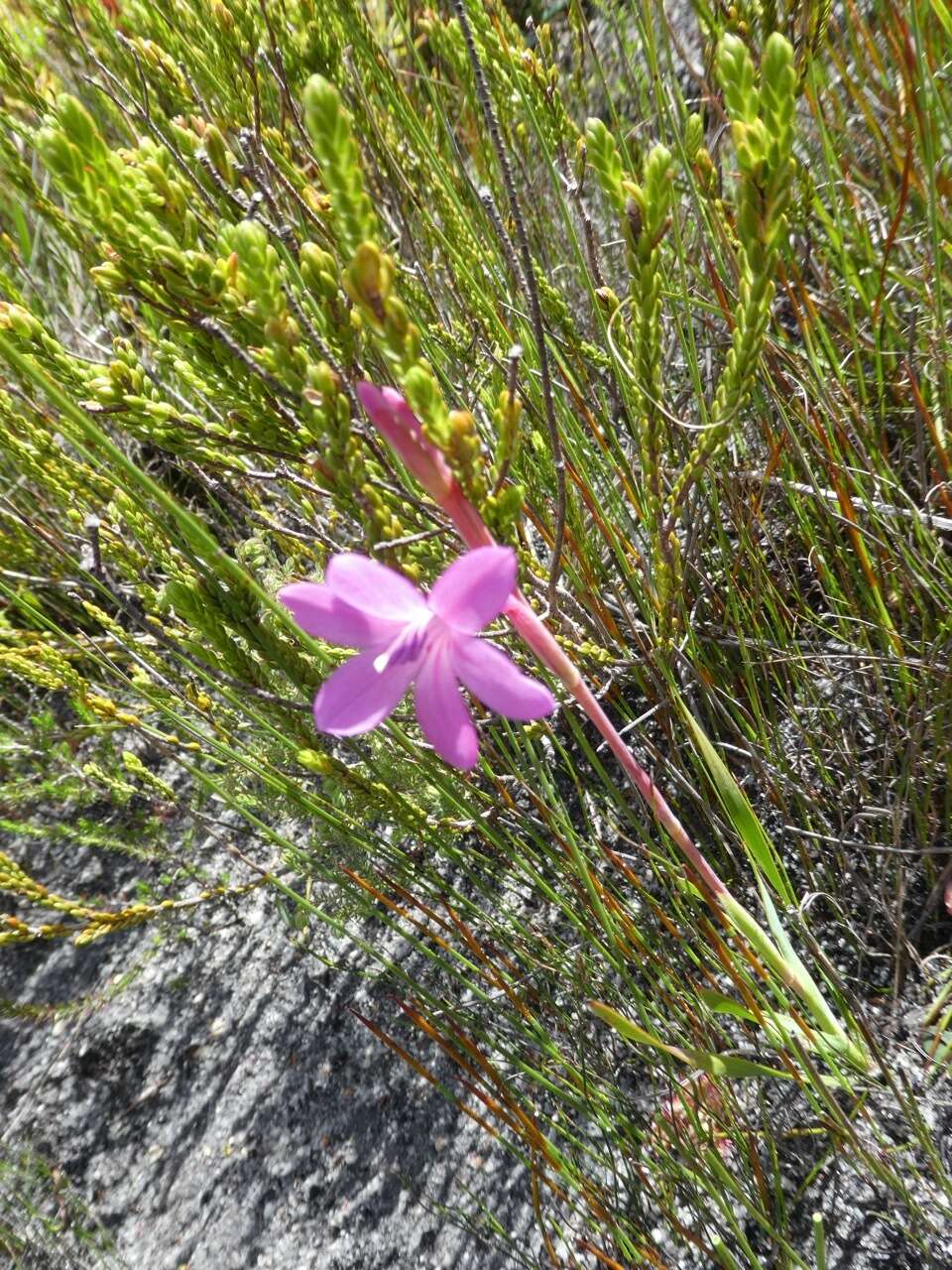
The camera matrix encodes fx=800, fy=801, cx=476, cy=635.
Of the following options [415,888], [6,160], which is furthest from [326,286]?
[415,888]

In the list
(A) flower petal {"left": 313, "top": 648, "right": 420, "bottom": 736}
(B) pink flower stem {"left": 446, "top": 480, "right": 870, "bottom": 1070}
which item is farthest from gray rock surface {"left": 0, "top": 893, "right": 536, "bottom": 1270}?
(A) flower petal {"left": 313, "top": 648, "right": 420, "bottom": 736}

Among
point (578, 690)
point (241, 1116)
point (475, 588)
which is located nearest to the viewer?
point (475, 588)

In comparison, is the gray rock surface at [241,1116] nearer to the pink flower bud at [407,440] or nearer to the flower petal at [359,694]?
the flower petal at [359,694]

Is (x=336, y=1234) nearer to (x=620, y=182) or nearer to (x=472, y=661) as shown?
(x=472, y=661)

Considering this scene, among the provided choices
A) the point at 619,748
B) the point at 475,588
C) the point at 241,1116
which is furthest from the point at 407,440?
the point at 241,1116

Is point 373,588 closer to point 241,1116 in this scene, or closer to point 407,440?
point 407,440

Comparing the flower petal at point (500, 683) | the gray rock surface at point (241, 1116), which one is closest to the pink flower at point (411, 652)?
the flower petal at point (500, 683)
